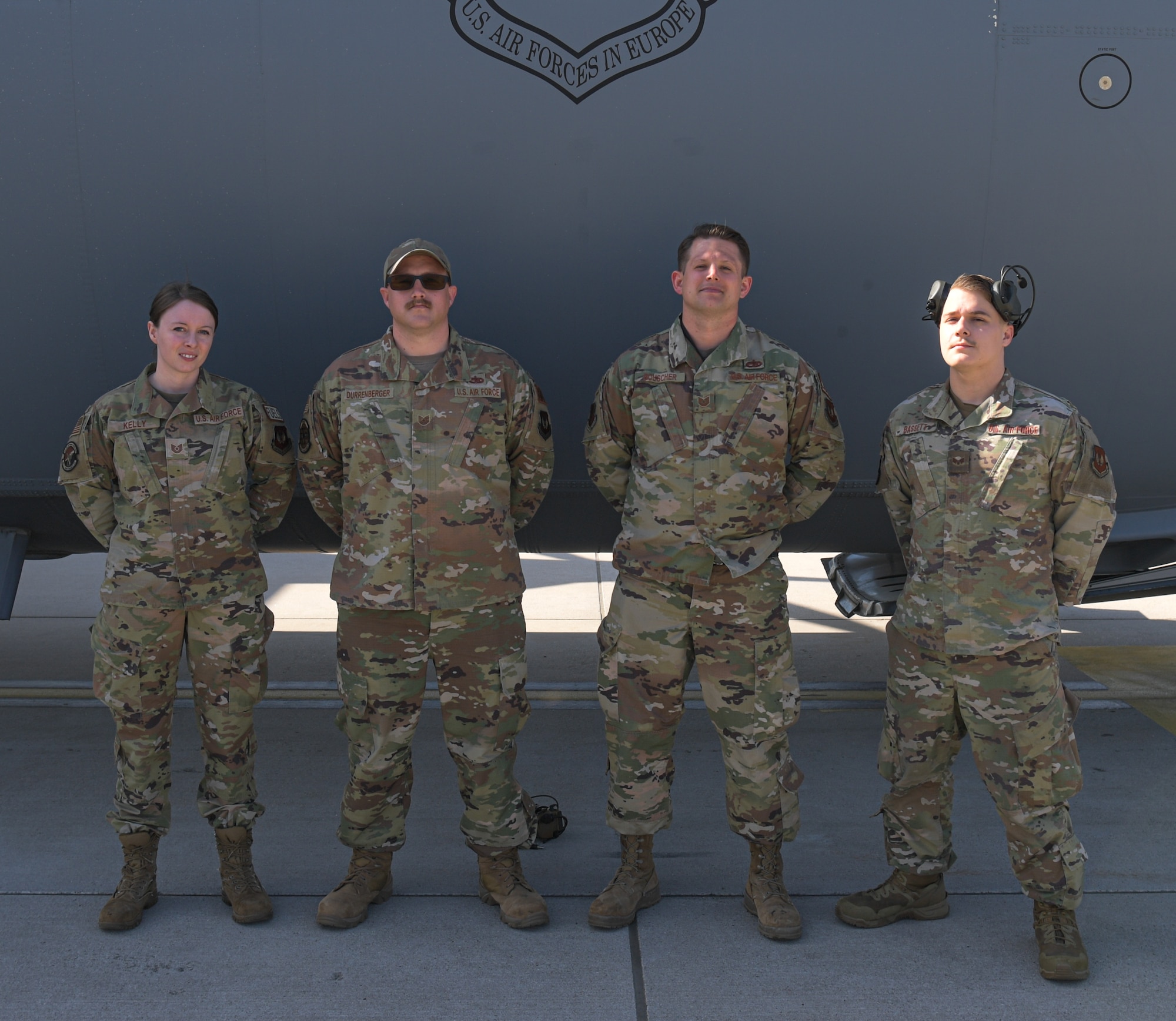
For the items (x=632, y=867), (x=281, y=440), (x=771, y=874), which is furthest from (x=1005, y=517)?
(x=281, y=440)

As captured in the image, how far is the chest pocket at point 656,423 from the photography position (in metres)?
3.28

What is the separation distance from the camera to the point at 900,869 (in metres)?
3.26

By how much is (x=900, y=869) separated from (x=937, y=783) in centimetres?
31

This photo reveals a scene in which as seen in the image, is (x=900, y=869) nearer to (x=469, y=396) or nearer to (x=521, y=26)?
(x=469, y=396)

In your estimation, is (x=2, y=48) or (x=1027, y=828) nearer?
(x=1027, y=828)

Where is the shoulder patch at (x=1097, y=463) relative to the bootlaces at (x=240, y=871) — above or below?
above

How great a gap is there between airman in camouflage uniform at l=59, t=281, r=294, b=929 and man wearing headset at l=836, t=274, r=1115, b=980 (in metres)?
2.08

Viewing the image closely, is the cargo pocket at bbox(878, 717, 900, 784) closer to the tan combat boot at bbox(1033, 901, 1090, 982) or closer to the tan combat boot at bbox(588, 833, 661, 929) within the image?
the tan combat boot at bbox(1033, 901, 1090, 982)

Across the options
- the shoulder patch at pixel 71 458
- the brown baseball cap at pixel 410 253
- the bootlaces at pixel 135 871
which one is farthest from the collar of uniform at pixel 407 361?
the bootlaces at pixel 135 871

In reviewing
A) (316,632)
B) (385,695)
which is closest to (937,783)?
(385,695)

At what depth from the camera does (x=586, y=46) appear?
12.4ft

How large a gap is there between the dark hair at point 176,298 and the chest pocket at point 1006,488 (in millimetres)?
2501

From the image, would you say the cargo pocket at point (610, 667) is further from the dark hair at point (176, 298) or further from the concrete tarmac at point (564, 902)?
the dark hair at point (176, 298)

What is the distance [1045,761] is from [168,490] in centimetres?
283
